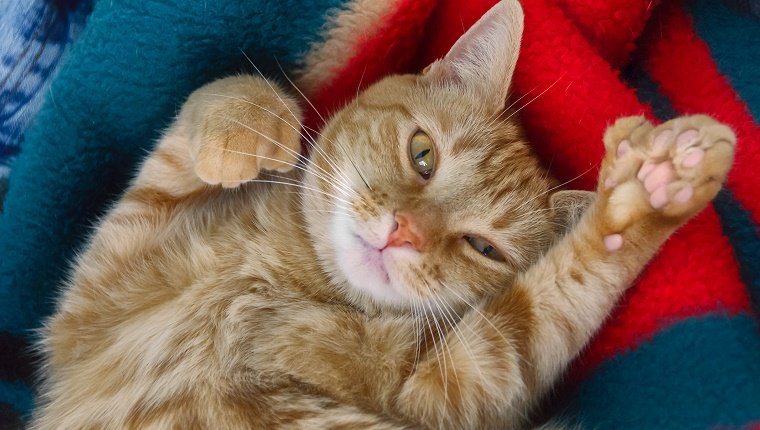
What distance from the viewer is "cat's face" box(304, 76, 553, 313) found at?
1.19 m

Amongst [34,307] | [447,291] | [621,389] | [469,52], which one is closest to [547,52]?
[469,52]

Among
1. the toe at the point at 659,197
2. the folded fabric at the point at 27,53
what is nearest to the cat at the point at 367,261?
the toe at the point at 659,197

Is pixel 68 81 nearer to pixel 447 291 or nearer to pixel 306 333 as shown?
pixel 306 333

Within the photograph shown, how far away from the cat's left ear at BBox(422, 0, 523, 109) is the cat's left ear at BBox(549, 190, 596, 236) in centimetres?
25

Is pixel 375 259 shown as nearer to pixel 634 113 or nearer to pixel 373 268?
pixel 373 268

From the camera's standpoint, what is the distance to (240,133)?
4.10 ft

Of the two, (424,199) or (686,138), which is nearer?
(686,138)

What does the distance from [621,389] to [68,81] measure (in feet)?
4.45

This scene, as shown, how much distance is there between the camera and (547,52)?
1.38m

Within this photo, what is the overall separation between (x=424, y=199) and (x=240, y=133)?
15.3 inches

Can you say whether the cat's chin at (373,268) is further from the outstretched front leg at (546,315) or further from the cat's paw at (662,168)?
the cat's paw at (662,168)

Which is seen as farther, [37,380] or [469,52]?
[37,380]

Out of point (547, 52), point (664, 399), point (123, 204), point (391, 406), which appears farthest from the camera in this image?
point (123, 204)

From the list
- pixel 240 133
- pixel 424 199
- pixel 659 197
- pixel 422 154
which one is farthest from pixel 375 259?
pixel 659 197
